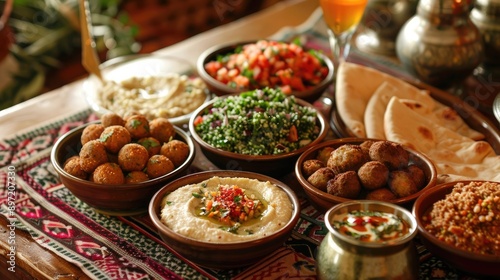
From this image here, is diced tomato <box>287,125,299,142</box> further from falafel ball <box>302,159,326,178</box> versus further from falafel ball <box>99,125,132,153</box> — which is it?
falafel ball <box>99,125,132,153</box>

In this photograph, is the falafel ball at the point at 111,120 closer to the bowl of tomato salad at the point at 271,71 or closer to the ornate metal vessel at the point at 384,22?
the bowl of tomato salad at the point at 271,71

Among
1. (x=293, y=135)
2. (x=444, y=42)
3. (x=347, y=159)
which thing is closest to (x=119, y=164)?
(x=293, y=135)

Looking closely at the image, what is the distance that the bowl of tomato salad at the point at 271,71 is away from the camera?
3.25m

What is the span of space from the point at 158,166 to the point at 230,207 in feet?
1.34

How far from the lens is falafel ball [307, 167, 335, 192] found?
2.41 m

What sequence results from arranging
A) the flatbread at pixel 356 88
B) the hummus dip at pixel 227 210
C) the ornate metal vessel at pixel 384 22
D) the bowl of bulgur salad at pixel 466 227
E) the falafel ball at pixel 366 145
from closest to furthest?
1. the bowl of bulgur salad at pixel 466 227
2. the hummus dip at pixel 227 210
3. the falafel ball at pixel 366 145
4. the flatbread at pixel 356 88
5. the ornate metal vessel at pixel 384 22

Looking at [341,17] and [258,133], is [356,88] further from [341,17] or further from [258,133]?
[258,133]

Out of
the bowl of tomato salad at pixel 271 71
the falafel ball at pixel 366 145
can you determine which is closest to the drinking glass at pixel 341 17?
the bowl of tomato salad at pixel 271 71

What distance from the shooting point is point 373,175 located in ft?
7.69

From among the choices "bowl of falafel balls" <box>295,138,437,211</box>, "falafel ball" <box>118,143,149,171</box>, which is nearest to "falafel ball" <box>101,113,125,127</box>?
"falafel ball" <box>118,143,149,171</box>

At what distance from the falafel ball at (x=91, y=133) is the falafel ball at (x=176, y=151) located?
28 centimetres

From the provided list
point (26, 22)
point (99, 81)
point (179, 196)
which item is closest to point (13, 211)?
point (179, 196)

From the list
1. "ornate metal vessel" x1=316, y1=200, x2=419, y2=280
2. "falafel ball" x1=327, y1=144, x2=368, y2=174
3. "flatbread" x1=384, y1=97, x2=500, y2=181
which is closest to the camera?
"ornate metal vessel" x1=316, y1=200, x2=419, y2=280

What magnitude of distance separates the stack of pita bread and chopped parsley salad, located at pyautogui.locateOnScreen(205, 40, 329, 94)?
176 mm
